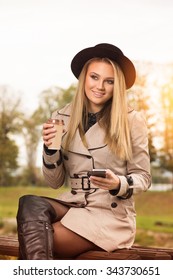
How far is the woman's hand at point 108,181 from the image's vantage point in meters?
2.46

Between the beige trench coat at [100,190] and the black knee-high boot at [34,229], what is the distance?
0.47 feet

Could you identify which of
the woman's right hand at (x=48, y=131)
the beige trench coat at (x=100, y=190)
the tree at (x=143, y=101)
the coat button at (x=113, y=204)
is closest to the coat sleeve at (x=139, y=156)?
the beige trench coat at (x=100, y=190)

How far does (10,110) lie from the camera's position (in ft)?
19.2

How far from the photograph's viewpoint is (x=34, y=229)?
8.04 feet

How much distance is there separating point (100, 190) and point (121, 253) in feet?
1.00

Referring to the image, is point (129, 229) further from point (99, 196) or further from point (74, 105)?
point (74, 105)

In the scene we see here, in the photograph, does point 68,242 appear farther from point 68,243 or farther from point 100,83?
point 100,83

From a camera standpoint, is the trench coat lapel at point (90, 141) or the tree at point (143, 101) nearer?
the trench coat lapel at point (90, 141)

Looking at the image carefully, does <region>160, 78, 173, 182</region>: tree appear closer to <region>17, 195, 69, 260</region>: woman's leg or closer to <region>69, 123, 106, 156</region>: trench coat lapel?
<region>69, 123, 106, 156</region>: trench coat lapel

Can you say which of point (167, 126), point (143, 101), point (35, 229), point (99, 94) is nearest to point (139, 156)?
point (99, 94)

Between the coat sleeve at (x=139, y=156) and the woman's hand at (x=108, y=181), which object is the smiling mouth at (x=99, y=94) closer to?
the coat sleeve at (x=139, y=156)

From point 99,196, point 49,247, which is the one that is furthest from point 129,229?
point 49,247

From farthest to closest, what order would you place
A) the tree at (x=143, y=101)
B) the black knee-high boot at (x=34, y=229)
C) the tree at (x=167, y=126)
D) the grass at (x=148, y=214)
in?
the grass at (x=148, y=214) → the tree at (x=167, y=126) → the tree at (x=143, y=101) → the black knee-high boot at (x=34, y=229)

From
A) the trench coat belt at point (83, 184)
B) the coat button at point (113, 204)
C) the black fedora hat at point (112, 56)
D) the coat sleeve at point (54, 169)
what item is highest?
the black fedora hat at point (112, 56)
